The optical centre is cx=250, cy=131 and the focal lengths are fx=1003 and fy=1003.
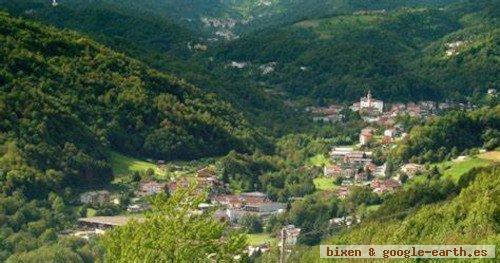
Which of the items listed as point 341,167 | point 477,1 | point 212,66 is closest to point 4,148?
point 341,167

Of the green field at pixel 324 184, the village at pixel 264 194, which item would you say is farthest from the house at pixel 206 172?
the green field at pixel 324 184

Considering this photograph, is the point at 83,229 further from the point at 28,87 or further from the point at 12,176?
the point at 28,87

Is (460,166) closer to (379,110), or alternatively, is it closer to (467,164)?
(467,164)

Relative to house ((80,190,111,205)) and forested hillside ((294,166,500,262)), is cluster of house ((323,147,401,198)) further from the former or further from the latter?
forested hillside ((294,166,500,262))

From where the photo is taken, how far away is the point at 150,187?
189ft

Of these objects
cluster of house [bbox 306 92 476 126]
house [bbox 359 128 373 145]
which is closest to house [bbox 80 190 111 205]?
house [bbox 359 128 373 145]

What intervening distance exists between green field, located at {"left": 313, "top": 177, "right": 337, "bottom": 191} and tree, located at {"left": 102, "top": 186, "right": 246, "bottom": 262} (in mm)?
40260

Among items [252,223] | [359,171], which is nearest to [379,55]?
[359,171]

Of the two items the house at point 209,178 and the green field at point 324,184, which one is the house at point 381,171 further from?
the house at point 209,178

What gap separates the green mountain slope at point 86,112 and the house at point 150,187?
236 centimetres

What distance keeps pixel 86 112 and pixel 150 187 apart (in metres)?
11.0

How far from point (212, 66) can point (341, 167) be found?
56.8 metres

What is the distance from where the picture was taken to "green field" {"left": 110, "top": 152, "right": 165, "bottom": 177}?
60959 millimetres

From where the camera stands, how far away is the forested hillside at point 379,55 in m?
116
